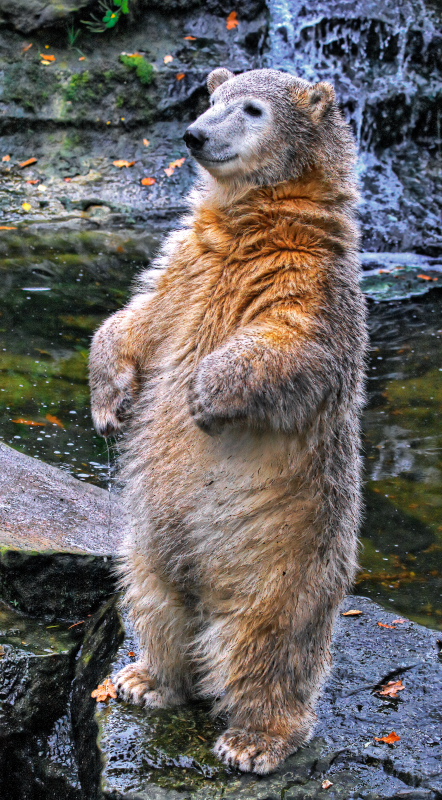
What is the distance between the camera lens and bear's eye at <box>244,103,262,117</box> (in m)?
3.42

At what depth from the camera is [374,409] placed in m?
7.72

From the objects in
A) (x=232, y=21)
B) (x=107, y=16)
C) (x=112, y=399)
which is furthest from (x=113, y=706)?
(x=232, y=21)

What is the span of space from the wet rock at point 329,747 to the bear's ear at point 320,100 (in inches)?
96.2

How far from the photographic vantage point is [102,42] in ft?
40.7

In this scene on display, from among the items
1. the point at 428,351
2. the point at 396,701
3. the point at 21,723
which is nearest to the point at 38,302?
the point at 428,351

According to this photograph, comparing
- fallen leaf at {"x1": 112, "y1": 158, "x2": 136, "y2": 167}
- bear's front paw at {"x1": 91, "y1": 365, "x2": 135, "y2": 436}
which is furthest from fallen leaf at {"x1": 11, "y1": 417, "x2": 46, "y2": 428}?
fallen leaf at {"x1": 112, "y1": 158, "x2": 136, "y2": 167}

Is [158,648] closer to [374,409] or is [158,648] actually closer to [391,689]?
[391,689]

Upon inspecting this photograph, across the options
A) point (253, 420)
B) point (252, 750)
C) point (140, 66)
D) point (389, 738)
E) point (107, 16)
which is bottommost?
point (389, 738)

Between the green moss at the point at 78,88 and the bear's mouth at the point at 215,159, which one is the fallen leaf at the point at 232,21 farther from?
the bear's mouth at the point at 215,159

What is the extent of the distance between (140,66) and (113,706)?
10.5m

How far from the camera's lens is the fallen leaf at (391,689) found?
12.6 ft

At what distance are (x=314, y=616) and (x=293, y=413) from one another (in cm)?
80

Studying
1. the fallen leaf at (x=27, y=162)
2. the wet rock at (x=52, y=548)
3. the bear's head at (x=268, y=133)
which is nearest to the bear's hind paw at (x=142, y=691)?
the wet rock at (x=52, y=548)

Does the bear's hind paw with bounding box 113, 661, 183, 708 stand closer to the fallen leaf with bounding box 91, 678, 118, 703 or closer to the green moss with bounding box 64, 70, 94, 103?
the fallen leaf with bounding box 91, 678, 118, 703
